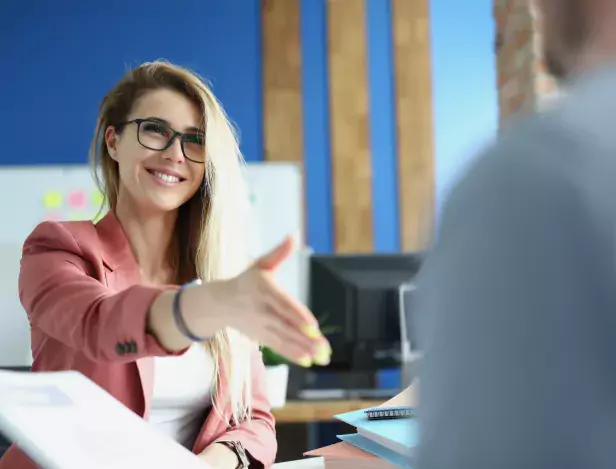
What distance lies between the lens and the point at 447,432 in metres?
0.28

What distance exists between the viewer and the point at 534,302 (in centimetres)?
26

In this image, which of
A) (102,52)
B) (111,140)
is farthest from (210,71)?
(111,140)

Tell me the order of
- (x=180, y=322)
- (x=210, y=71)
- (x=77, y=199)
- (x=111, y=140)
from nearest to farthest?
(x=180, y=322), (x=111, y=140), (x=77, y=199), (x=210, y=71)

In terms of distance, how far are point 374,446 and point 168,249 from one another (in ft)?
2.48

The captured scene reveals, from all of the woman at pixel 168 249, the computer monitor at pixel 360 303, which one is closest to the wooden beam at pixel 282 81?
the computer monitor at pixel 360 303

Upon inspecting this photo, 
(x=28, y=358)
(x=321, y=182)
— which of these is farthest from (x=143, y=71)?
(x=321, y=182)

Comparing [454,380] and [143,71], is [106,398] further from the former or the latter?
[143,71]

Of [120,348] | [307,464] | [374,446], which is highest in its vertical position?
[120,348]

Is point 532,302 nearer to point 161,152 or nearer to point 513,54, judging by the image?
point 161,152

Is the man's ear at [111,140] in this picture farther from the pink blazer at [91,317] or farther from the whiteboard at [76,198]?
the whiteboard at [76,198]

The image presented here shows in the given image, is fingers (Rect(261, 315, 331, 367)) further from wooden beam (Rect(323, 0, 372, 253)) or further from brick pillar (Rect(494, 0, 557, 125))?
wooden beam (Rect(323, 0, 372, 253))

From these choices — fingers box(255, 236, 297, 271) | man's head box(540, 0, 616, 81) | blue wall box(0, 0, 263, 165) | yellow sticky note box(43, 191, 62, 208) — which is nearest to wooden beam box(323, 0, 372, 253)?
blue wall box(0, 0, 263, 165)

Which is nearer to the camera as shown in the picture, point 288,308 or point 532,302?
point 532,302

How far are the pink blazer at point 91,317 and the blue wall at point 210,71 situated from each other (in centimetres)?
313
